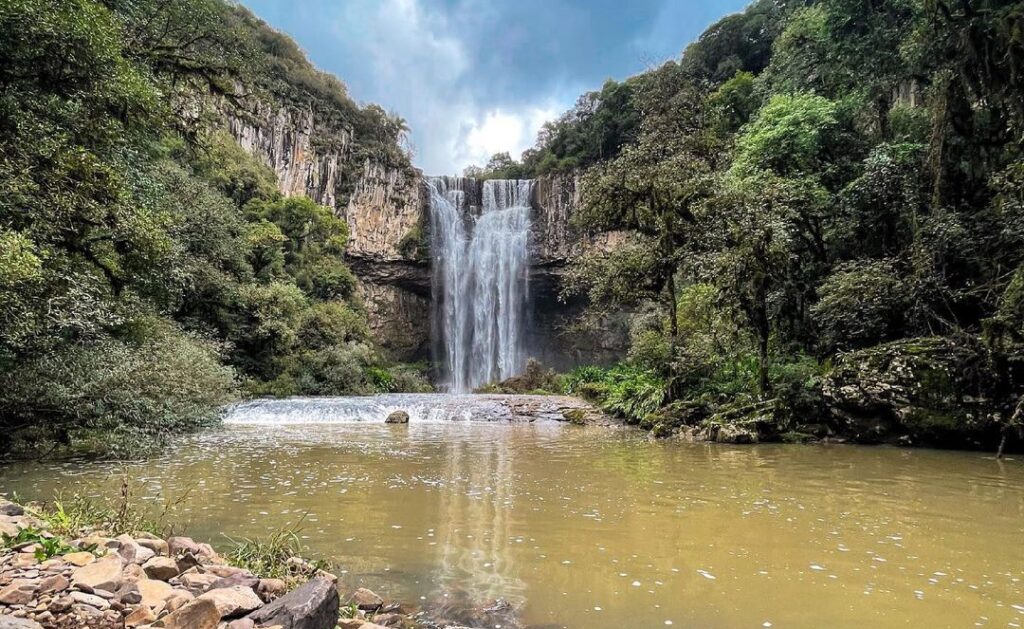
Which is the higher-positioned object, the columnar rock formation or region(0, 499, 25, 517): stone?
the columnar rock formation

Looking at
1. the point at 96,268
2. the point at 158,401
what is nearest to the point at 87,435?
the point at 158,401

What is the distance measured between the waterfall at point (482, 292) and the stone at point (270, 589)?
1299 inches

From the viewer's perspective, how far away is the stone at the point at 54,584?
222 centimetres

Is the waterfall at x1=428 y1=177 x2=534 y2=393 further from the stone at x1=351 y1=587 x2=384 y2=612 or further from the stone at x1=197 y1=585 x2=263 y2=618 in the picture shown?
the stone at x1=197 y1=585 x2=263 y2=618

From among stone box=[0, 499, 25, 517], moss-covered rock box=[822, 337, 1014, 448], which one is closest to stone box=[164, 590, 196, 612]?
stone box=[0, 499, 25, 517]

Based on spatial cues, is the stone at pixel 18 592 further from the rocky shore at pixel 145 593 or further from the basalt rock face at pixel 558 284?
the basalt rock face at pixel 558 284

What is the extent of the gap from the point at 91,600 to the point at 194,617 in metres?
0.42

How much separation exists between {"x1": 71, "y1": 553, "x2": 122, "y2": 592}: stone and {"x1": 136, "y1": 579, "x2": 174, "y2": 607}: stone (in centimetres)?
9

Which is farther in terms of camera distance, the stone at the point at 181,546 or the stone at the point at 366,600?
the stone at the point at 181,546

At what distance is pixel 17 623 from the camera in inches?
74.7

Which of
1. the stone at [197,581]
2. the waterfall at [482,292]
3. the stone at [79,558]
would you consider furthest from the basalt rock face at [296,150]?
the stone at [197,581]

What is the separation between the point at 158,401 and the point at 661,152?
12.1 meters

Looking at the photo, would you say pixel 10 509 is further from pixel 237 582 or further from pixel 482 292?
pixel 482 292

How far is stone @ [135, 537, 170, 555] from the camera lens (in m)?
3.14
